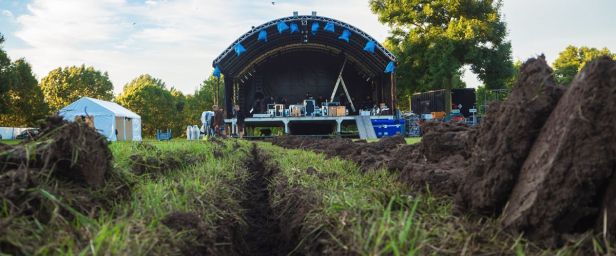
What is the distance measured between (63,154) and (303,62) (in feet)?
83.0

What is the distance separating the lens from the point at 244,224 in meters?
3.70

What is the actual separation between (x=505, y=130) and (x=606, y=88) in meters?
0.50

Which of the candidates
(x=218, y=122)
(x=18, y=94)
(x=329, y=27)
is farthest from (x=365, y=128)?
(x=18, y=94)

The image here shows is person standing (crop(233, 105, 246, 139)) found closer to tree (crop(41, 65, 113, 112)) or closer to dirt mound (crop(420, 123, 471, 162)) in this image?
dirt mound (crop(420, 123, 471, 162))

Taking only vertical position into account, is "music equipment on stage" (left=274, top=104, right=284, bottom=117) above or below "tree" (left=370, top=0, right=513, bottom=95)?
below

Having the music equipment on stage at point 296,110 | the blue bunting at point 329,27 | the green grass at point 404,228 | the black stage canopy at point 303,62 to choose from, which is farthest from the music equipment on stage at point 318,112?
the green grass at point 404,228

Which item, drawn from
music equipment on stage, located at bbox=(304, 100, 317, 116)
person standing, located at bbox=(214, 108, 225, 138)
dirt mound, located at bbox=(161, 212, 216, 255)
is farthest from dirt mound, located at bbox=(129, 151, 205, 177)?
music equipment on stage, located at bbox=(304, 100, 317, 116)

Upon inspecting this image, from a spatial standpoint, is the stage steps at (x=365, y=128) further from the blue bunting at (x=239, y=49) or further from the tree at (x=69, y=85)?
the tree at (x=69, y=85)

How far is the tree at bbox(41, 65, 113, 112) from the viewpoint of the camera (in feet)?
173

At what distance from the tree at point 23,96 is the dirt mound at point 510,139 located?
40597mm

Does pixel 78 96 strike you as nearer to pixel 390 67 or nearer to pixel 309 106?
pixel 309 106

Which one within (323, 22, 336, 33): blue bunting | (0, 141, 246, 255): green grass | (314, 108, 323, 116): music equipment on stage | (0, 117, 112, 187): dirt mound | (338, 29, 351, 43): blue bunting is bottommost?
(0, 141, 246, 255): green grass

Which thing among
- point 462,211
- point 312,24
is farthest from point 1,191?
point 312,24

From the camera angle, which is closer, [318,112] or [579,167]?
[579,167]
